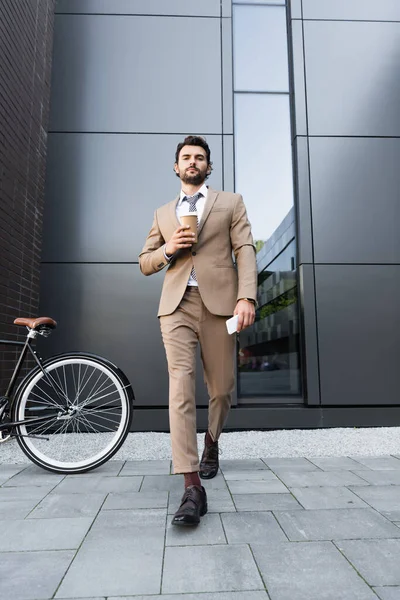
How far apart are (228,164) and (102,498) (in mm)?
3454

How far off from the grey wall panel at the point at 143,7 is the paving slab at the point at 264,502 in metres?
4.98

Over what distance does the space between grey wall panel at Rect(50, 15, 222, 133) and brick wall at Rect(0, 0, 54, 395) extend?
0.73ft

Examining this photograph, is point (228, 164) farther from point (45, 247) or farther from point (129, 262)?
point (45, 247)

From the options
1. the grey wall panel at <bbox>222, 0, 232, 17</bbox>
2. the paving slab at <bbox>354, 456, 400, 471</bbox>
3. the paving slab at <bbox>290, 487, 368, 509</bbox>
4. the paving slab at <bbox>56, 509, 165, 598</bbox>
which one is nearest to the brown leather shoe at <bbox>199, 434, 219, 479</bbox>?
the paving slab at <bbox>290, 487, 368, 509</bbox>

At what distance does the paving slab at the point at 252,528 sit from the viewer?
5.77 ft

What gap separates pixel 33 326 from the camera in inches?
112

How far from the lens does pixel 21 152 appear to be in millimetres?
3959

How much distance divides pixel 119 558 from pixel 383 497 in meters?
1.51

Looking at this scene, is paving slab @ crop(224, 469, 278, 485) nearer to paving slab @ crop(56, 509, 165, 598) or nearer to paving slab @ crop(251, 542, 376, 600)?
paving slab @ crop(56, 509, 165, 598)

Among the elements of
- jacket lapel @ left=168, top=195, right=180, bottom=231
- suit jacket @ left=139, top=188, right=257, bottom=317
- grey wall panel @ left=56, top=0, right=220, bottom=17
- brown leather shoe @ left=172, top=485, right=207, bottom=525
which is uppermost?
grey wall panel @ left=56, top=0, right=220, bottom=17

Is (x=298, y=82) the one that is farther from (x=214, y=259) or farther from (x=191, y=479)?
(x=191, y=479)

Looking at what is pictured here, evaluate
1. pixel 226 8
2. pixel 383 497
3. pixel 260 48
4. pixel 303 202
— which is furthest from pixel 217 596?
pixel 226 8

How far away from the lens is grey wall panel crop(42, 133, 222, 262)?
14.0 feet

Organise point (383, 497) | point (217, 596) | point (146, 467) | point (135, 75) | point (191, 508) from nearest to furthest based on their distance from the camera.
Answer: point (217, 596), point (191, 508), point (383, 497), point (146, 467), point (135, 75)
